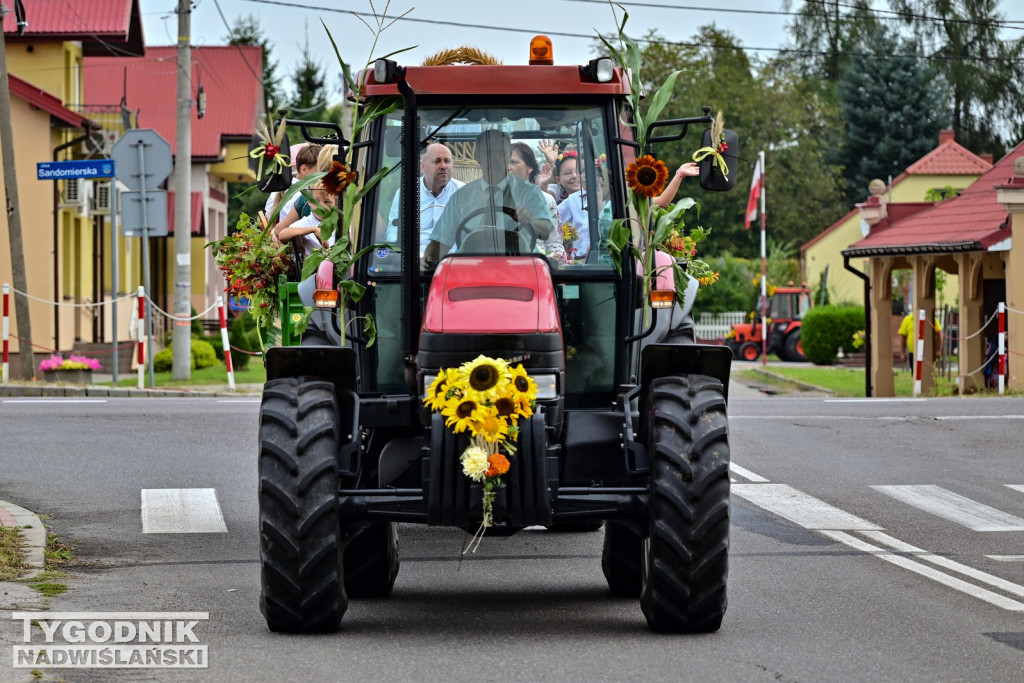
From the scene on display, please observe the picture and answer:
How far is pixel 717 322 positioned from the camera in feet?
205

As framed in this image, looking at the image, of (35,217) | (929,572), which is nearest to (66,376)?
(35,217)

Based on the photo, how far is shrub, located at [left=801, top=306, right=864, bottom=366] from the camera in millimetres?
44969

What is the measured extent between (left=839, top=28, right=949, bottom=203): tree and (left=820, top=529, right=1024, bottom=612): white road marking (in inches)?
2512

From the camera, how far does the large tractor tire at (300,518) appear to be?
23.0 feet

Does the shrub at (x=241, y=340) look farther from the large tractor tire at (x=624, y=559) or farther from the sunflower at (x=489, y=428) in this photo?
the sunflower at (x=489, y=428)

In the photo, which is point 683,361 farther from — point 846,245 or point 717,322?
point 846,245

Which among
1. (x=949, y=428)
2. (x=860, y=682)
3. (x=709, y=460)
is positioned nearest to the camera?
(x=860, y=682)

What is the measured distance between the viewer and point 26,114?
107ft

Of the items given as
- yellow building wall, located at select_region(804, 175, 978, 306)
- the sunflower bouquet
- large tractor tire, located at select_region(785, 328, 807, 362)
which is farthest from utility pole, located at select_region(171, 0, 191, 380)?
yellow building wall, located at select_region(804, 175, 978, 306)

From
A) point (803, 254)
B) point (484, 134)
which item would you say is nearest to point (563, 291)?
point (484, 134)

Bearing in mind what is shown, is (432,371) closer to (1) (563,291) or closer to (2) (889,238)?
(1) (563,291)

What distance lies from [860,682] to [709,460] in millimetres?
1150

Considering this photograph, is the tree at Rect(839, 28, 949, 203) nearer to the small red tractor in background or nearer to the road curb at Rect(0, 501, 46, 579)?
the small red tractor in background

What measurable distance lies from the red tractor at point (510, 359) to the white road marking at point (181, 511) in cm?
246
